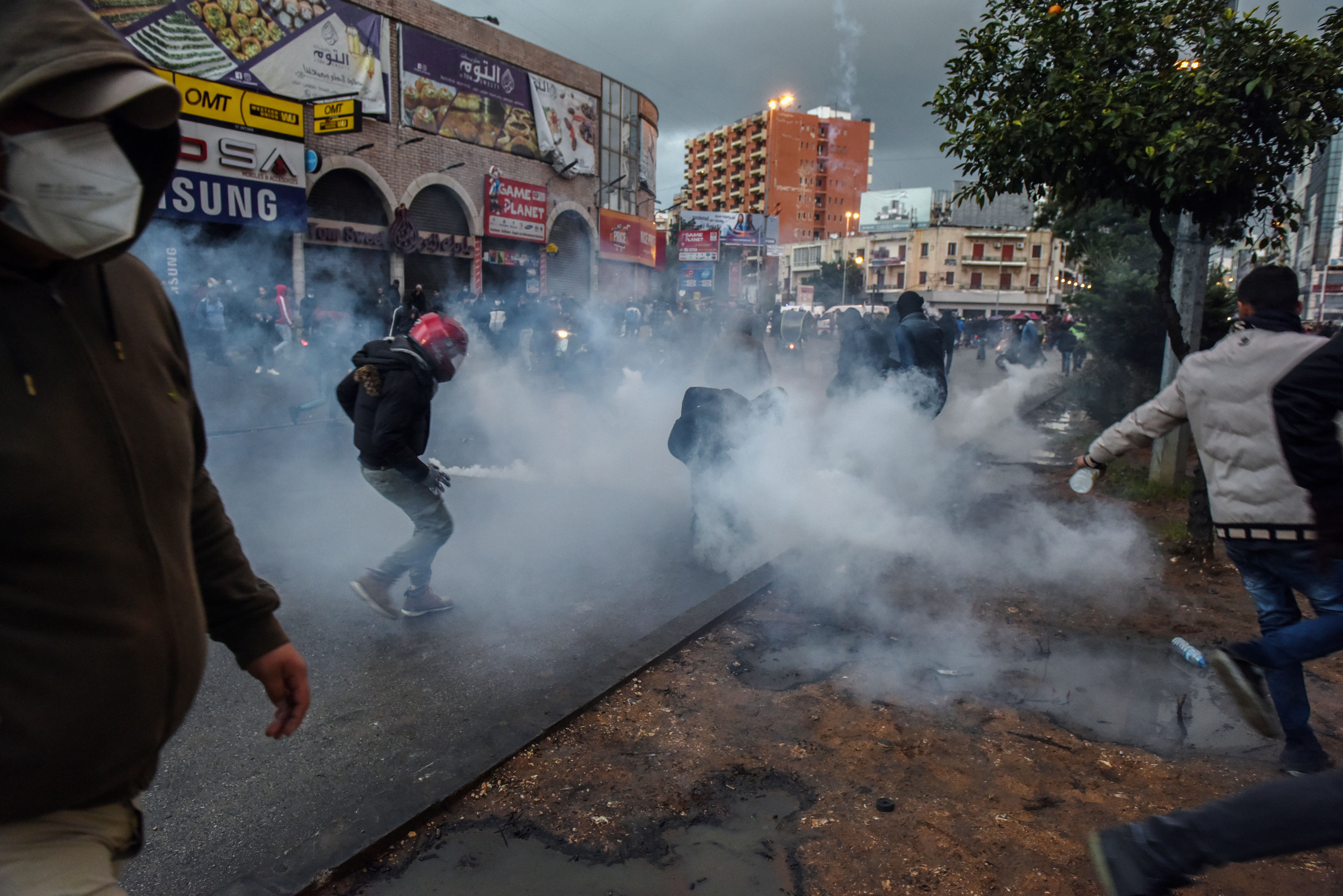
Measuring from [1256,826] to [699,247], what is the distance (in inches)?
1538

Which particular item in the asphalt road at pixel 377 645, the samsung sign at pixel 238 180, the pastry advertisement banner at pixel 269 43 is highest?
the pastry advertisement banner at pixel 269 43

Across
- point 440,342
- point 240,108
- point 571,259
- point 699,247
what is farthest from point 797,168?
point 440,342

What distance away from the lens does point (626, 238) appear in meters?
28.6

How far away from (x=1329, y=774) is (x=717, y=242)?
126 ft

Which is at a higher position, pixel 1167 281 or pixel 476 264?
pixel 476 264

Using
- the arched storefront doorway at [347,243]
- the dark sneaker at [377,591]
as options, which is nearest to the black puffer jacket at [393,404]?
the dark sneaker at [377,591]

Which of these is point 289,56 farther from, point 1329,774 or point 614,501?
point 1329,774

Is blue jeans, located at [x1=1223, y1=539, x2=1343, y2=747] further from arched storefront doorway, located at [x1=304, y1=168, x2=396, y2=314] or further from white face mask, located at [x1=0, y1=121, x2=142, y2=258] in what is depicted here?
arched storefront doorway, located at [x1=304, y1=168, x2=396, y2=314]

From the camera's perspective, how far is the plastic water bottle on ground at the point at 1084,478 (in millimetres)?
3363

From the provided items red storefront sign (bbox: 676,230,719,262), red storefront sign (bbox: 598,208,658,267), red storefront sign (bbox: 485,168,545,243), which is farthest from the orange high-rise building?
red storefront sign (bbox: 485,168,545,243)

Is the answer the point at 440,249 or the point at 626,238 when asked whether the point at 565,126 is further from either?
the point at 440,249

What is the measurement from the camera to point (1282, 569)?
285 centimetres

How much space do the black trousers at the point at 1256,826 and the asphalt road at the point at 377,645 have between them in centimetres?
201

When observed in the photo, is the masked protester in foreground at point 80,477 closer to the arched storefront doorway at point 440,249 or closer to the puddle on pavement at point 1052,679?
the puddle on pavement at point 1052,679
